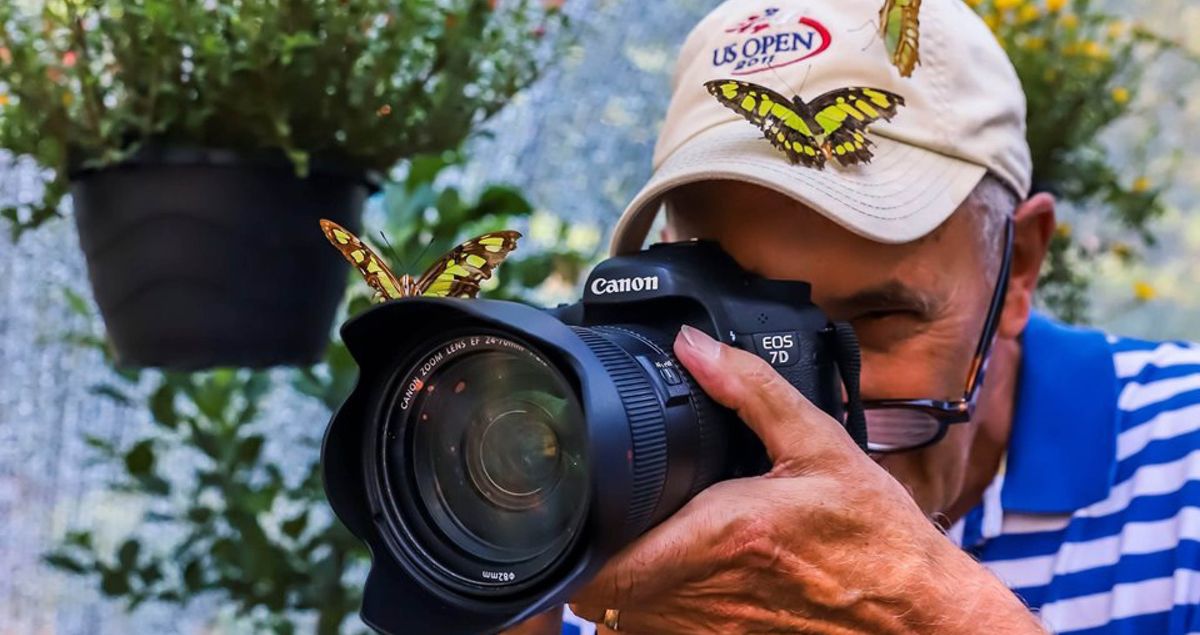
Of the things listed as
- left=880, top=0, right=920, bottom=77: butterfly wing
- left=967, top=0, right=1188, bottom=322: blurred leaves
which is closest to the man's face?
left=880, top=0, right=920, bottom=77: butterfly wing

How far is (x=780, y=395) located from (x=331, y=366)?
1.56ft

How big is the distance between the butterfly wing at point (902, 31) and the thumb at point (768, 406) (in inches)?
10.1

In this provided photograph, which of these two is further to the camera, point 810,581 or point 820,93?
point 820,93

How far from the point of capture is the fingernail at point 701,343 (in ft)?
1.94

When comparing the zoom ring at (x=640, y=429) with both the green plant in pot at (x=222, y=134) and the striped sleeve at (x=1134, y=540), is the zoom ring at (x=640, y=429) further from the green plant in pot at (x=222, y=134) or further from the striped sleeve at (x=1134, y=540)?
the striped sleeve at (x=1134, y=540)

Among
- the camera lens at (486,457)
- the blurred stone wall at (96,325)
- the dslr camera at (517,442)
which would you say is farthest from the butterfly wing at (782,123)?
the blurred stone wall at (96,325)

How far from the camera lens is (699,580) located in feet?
1.89

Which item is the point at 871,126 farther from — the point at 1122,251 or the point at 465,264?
the point at 1122,251

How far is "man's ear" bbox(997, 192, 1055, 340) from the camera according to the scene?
875mm

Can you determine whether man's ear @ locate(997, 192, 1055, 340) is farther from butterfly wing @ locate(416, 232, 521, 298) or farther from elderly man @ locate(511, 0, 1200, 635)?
butterfly wing @ locate(416, 232, 521, 298)

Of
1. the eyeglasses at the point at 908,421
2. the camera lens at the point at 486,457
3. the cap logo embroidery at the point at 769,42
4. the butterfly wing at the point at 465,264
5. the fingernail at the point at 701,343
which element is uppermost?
the cap logo embroidery at the point at 769,42

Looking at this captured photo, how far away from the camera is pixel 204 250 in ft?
2.44

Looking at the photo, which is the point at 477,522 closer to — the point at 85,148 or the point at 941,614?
the point at 941,614

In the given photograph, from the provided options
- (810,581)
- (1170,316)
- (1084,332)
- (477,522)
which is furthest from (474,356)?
(1170,316)
